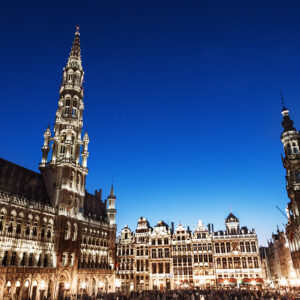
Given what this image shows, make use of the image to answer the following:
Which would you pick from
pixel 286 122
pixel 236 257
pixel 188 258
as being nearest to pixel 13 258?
pixel 188 258

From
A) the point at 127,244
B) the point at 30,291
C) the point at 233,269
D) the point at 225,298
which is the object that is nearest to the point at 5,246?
the point at 30,291

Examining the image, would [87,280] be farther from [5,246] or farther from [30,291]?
[5,246]

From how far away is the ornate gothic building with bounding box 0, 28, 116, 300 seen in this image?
4081 centimetres

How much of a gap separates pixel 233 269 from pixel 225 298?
123 ft

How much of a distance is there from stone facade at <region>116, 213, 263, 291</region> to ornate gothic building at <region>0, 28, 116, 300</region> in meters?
8.51

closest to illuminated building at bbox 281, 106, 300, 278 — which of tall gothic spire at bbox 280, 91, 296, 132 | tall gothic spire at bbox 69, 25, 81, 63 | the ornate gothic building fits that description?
tall gothic spire at bbox 280, 91, 296, 132

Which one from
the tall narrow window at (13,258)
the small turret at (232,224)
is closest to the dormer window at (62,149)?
the tall narrow window at (13,258)

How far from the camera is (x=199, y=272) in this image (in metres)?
Result: 63.5

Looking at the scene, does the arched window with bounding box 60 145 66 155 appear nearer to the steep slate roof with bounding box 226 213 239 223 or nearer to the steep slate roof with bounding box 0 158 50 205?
the steep slate roof with bounding box 0 158 50 205

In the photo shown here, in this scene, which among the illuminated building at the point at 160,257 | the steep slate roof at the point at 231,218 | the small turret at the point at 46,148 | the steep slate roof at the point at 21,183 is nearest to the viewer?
the steep slate roof at the point at 21,183

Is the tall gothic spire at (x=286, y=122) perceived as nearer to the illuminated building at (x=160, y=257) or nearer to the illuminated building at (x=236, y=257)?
Result: the illuminated building at (x=236, y=257)

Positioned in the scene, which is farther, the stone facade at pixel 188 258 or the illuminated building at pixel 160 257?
the illuminated building at pixel 160 257

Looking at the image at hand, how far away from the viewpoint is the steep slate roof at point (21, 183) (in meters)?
45.5

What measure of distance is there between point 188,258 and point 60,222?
3170 cm
